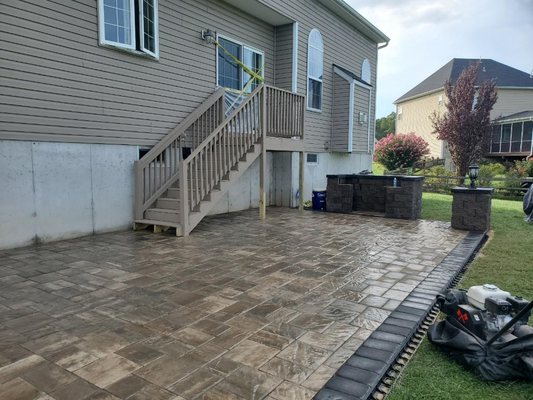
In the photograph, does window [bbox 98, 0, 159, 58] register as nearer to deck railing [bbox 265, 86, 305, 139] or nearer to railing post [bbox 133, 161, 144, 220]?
railing post [bbox 133, 161, 144, 220]

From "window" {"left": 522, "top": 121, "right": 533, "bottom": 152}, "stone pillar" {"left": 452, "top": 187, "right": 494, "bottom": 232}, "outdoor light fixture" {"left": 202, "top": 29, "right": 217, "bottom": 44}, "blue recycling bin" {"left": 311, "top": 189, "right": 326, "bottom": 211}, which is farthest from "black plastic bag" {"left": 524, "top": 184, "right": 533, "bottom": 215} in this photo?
"window" {"left": 522, "top": 121, "right": 533, "bottom": 152}

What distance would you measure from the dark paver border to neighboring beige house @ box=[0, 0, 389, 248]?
371 cm

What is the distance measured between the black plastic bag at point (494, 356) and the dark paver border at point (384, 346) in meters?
0.36

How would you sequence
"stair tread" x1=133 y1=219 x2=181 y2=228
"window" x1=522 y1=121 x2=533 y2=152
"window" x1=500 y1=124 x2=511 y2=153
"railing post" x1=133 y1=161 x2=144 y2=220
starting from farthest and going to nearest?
1. "window" x1=500 y1=124 x2=511 y2=153
2. "window" x1=522 y1=121 x2=533 y2=152
3. "railing post" x1=133 y1=161 x2=144 y2=220
4. "stair tread" x1=133 y1=219 x2=181 y2=228

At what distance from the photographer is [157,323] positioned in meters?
2.86

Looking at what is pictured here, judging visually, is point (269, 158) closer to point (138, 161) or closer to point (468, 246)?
point (138, 161)

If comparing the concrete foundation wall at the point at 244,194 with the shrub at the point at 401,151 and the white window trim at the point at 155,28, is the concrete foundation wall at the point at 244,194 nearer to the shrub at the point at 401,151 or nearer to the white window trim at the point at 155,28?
the white window trim at the point at 155,28

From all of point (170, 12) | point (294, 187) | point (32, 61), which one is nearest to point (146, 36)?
point (170, 12)

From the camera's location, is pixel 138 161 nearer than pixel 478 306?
No

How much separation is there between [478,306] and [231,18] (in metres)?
A: 7.92

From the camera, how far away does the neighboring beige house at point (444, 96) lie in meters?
24.4

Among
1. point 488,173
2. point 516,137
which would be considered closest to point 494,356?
point 488,173

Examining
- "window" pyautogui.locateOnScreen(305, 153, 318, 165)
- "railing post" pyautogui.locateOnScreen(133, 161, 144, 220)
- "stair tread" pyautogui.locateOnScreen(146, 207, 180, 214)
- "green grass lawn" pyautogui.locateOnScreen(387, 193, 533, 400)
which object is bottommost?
"green grass lawn" pyautogui.locateOnScreen(387, 193, 533, 400)

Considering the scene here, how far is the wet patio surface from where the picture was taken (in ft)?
6.95
